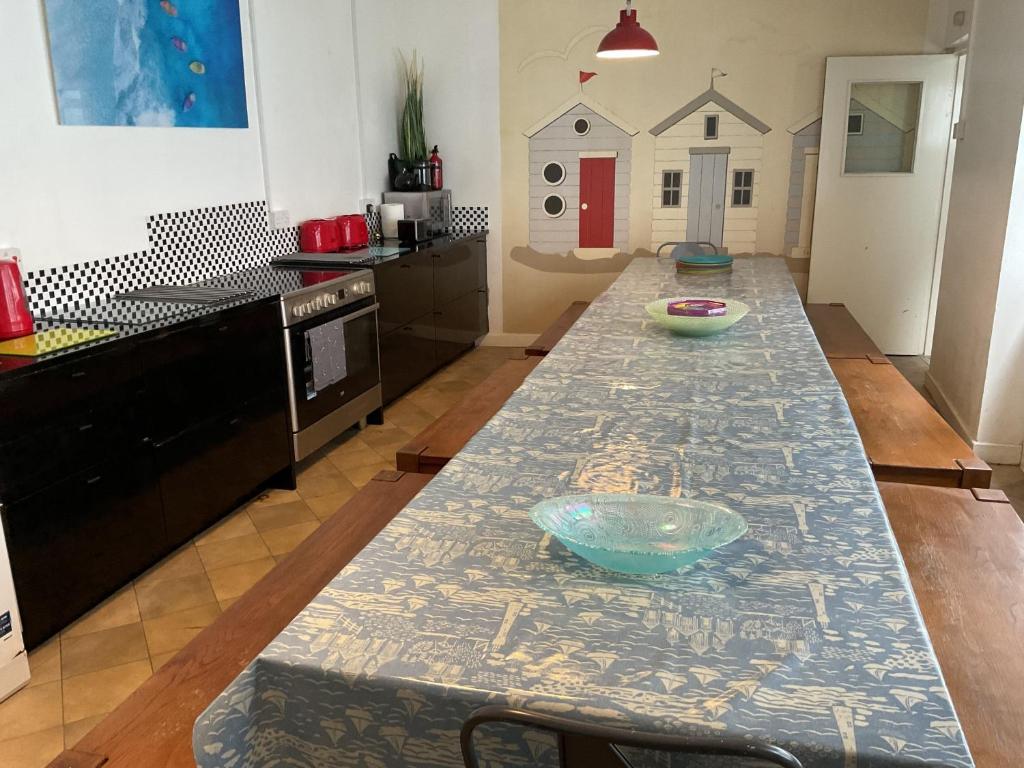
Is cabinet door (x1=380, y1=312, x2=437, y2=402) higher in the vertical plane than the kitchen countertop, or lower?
lower

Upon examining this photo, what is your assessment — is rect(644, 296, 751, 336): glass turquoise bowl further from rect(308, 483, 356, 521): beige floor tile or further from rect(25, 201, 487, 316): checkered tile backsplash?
rect(25, 201, 487, 316): checkered tile backsplash

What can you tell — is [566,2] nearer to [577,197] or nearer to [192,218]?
[577,197]

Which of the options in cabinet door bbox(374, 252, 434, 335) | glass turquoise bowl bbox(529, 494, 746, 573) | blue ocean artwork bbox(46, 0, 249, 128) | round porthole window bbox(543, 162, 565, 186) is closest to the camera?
glass turquoise bowl bbox(529, 494, 746, 573)

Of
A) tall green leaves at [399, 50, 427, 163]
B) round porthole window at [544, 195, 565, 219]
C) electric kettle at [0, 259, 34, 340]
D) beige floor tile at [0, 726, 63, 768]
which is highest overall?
tall green leaves at [399, 50, 427, 163]

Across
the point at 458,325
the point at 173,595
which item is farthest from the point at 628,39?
the point at 173,595

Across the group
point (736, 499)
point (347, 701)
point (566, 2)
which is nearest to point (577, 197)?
point (566, 2)

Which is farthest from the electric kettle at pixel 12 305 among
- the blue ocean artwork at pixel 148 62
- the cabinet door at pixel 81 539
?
the blue ocean artwork at pixel 148 62

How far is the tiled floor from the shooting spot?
2359 mm

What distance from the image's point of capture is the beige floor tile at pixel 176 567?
123 inches

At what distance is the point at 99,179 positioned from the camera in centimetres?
348

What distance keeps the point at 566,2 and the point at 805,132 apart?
1928mm

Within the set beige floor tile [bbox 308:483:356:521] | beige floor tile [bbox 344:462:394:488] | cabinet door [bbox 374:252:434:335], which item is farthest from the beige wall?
beige floor tile [bbox 308:483:356:521]

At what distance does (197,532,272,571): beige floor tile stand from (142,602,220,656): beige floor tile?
32 cm

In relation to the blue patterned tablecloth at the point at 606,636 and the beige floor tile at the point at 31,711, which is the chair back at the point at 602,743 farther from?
the beige floor tile at the point at 31,711
